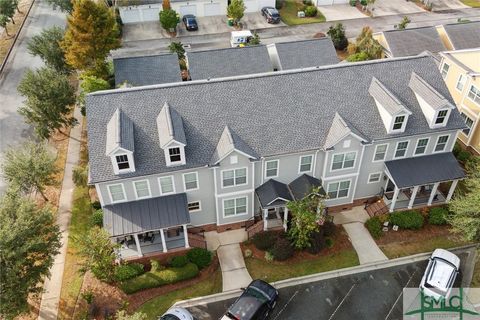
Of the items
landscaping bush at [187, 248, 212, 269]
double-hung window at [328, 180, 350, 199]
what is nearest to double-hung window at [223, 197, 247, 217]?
landscaping bush at [187, 248, 212, 269]

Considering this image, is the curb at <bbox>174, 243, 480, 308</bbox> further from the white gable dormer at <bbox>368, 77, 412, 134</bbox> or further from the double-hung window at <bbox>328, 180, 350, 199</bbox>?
the white gable dormer at <bbox>368, 77, 412, 134</bbox>

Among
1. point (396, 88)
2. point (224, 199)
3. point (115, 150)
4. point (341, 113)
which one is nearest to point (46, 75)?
point (115, 150)

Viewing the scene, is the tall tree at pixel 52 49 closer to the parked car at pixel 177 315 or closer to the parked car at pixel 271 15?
the parked car at pixel 271 15

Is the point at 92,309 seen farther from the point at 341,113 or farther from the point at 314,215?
the point at 341,113

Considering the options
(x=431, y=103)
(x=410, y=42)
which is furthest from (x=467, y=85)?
(x=410, y=42)

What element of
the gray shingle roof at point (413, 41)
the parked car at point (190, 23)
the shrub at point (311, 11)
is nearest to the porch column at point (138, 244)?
the gray shingle roof at point (413, 41)

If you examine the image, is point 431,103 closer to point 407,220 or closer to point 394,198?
A: point 394,198

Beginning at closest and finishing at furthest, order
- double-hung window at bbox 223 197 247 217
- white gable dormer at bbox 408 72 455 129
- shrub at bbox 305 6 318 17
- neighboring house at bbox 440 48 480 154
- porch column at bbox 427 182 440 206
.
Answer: white gable dormer at bbox 408 72 455 129
double-hung window at bbox 223 197 247 217
porch column at bbox 427 182 440 206
neighboring house at bbox 440 48 480 154
shrub at bbox 305 6 318 17
